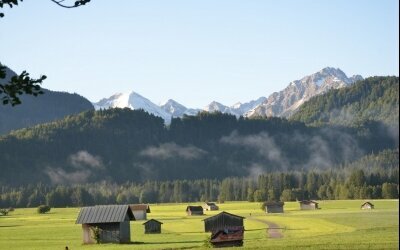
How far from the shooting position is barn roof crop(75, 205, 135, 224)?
268 feet

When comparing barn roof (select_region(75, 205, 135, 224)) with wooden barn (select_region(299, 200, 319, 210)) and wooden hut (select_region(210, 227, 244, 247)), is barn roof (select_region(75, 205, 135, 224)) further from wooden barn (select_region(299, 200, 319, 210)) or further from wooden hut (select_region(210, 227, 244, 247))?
wooden barn (select_region(299, 200, 319, 210))

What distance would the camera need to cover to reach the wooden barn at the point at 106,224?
81.2 metres

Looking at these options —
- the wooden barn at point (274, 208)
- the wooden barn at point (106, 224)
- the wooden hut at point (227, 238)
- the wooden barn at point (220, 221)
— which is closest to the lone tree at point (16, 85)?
the wooden hut at point (227, 238)

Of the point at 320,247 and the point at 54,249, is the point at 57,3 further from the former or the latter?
the point at 54,249

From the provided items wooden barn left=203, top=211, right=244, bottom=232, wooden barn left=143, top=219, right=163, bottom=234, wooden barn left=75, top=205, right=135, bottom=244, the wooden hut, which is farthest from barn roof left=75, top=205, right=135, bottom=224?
the wooden hut

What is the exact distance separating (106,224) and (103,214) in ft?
4.80

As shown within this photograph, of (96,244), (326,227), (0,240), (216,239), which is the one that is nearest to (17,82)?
(216,239)

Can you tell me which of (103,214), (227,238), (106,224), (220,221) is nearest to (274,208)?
(220,221)

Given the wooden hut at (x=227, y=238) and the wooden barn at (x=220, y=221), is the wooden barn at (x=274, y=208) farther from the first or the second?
the wooden hut at (x=227, y=238)

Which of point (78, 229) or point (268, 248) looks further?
point (78, 229)

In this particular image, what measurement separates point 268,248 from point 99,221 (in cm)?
3186

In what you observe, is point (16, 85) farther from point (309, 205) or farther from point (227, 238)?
point (309, 205)

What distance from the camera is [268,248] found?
2174 inches

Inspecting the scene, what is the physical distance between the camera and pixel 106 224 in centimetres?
8231
